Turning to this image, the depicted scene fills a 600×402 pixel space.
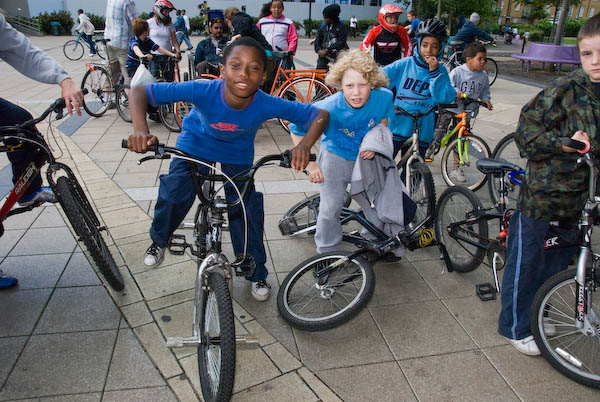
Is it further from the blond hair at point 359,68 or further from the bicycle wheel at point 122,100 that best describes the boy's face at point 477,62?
the bicycle wheel at point 122,100

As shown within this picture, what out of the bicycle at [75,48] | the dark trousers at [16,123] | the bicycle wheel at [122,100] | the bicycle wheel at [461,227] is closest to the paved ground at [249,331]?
the bicycle wheel at [461,227]

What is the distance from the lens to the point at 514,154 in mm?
5258

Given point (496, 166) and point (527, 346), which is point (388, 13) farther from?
point (527, 346)

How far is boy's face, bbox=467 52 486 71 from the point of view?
513 cm

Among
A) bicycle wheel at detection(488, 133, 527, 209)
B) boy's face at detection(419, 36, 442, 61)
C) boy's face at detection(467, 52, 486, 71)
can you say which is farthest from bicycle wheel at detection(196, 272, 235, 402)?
boy's face at detection(467, 52, 486, 71)

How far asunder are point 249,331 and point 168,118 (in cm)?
568

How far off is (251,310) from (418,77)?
8.76ft

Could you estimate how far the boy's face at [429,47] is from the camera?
4094mm

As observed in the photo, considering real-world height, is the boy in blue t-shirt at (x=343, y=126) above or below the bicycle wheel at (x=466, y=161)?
above

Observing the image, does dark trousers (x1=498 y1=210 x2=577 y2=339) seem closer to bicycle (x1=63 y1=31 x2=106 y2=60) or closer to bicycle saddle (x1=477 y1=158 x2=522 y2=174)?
bicycle saddle (x1=477 y1=158 x2=522 y2=174)

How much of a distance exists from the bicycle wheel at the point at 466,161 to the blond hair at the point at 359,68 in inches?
85.8

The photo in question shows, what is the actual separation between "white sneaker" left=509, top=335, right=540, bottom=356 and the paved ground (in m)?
0.04

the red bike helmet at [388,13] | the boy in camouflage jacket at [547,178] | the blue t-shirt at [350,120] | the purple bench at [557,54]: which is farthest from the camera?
the purple bench at [557,54]

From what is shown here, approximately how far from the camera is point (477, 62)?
17.0 feet
